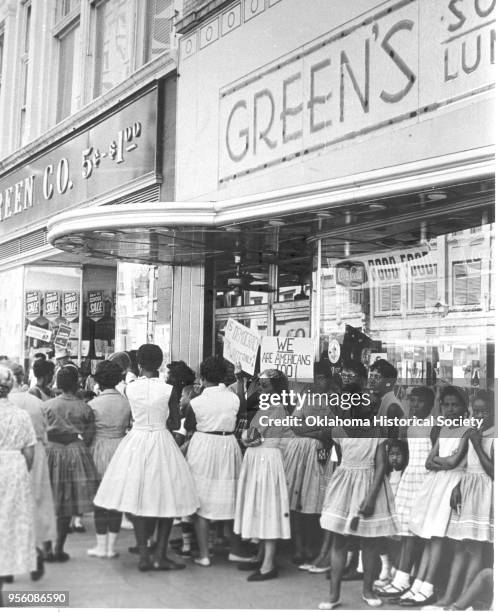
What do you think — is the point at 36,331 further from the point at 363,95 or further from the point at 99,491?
the point at 363,95

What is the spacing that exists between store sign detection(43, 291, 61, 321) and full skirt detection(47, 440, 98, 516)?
70 centimetres

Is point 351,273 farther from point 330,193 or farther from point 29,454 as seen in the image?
point 29,454

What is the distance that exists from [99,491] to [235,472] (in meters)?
0.78

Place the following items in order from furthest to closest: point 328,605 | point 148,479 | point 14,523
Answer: point 148,479 < point 328,605 < point 14,523

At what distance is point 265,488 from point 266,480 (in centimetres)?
4

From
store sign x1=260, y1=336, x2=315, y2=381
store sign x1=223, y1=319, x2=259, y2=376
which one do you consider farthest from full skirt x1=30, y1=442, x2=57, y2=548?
store sign x1=260, y1=336, x2=315, y2=381

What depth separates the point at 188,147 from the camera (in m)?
4.38

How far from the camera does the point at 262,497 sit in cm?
432

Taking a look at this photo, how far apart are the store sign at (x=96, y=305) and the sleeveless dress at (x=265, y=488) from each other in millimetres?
1049

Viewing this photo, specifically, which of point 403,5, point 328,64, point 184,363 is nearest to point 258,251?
point 184,363

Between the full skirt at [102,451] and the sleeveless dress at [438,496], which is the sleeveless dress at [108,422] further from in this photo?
the sleeveless dress at [438,496]

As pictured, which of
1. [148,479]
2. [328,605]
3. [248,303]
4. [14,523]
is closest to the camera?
[14,523]

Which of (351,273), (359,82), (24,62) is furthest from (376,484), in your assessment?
(24,62)

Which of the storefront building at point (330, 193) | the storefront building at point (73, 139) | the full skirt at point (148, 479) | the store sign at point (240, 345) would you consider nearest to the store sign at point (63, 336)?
the storefront building at point (73, 139)
